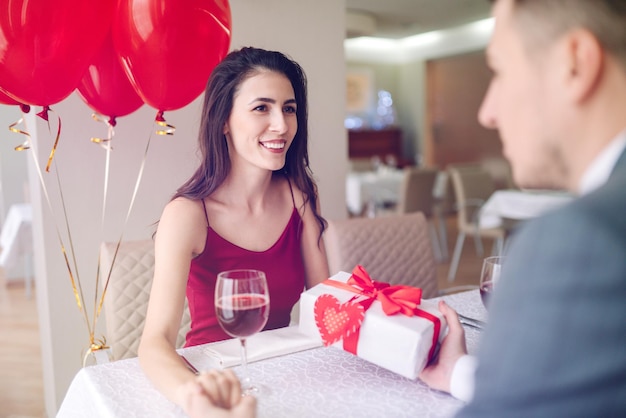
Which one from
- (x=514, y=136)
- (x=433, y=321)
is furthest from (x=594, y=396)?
(x=433, y=321)

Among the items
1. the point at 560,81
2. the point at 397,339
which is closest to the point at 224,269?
the point at 397,339

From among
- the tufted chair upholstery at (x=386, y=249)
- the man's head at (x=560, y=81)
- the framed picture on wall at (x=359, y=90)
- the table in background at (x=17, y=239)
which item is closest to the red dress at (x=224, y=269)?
the tufted chair upholstery at (x=386, y=249)

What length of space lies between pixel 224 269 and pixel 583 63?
46.8 inches

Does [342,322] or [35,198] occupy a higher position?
[35,198]

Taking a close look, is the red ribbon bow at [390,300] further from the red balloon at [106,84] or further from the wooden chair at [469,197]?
the wooden chair at [469,197]

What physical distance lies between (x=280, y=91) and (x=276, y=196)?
1.16 ft

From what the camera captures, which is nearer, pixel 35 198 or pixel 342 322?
pixel 342 322

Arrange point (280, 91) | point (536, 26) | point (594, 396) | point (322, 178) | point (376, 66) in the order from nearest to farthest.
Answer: point (594, 396), point (536, 26), point (280, 91), point (322, 178), point (376, 66)

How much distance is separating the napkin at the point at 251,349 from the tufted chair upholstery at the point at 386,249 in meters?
0.88

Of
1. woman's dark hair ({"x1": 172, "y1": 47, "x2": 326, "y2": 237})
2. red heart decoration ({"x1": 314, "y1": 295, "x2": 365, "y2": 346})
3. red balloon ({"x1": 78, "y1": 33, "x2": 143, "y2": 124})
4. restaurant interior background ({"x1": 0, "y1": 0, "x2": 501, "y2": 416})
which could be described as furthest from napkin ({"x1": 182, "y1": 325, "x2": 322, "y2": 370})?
restaurant interior background ({"x1": 0, "y1": 0, "x2": 501, "y2": 416})

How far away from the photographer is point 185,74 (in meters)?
1.73

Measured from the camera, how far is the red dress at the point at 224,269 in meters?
1.60

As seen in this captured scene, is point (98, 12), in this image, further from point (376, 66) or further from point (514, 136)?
point (376, 66)

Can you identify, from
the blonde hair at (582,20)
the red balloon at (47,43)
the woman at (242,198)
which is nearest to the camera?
the blonde hair at (582,20)
